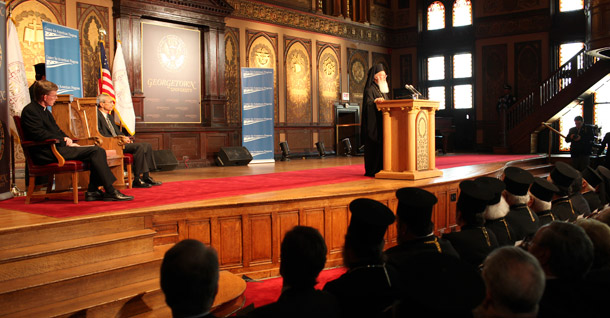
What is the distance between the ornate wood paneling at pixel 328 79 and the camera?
44.4 ft

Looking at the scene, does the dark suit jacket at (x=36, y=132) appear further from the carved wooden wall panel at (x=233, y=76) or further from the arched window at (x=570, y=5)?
the arched window at (x=570, y=5)

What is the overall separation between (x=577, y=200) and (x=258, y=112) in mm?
7677

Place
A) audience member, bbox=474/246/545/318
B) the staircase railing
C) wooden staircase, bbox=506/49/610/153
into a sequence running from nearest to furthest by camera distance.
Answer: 1. audience member, bbox=474/246/545/318
2. wooden staircase, bbox=506/49/610/153
3. the staircase railing

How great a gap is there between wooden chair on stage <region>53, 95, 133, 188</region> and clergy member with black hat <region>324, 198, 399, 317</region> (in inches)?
161

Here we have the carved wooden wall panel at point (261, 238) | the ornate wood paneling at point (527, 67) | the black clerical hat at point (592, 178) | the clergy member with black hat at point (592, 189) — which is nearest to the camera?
the carved wooden wall panel at point (261, 238)

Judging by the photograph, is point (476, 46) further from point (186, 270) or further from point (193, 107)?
point (186, 270)

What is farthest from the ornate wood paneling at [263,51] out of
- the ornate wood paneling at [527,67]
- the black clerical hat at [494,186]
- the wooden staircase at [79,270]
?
the black clerical hat at [494,186]

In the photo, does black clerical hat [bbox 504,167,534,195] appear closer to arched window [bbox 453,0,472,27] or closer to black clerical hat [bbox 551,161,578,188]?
black clerical hat [bbox 551,161,578,188]

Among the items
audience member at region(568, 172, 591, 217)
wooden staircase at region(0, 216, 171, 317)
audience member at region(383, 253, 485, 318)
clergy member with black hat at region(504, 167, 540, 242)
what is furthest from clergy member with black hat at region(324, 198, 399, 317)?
audience member at region(568, 172, 591, 217)

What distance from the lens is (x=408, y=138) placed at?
6008 millimetres

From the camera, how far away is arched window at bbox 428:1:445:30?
51.2ft

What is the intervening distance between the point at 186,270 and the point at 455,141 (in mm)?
14815

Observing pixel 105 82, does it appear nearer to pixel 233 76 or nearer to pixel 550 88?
pixel 233 76

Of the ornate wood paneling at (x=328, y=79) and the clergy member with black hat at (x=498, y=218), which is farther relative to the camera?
the ornate wood paneling at (x=328, y=79)
